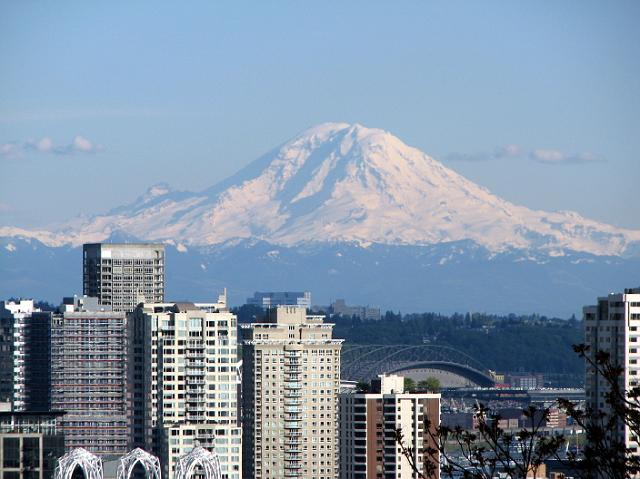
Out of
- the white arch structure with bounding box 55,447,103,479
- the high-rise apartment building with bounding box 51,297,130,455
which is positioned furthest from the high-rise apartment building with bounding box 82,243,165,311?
the white arch structure with bounding box 55,447,103,479

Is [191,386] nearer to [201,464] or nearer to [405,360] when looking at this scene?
[201,464]

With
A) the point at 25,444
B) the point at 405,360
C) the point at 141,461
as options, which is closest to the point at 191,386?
the point at 141,461

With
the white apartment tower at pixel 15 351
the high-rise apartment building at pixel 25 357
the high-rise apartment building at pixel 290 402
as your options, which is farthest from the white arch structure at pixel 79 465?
the white apartment tower at pixel 15 351

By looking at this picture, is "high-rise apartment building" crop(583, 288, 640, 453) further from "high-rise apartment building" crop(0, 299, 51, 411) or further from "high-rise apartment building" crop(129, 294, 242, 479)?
"high-rise apartment building" crop(0, 299, 51, 411)

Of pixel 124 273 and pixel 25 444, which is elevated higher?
pixel 124 273

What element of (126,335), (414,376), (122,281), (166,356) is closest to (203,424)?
(166,356)

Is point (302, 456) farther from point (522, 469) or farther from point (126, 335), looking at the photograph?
point (522, 469)

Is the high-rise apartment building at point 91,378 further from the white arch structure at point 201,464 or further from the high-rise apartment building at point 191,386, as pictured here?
the white arch structure at point 201,464
